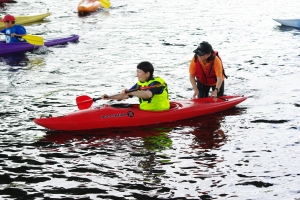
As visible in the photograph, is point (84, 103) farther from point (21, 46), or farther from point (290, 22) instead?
point (290, 22)

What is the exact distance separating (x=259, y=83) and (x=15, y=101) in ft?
16.4

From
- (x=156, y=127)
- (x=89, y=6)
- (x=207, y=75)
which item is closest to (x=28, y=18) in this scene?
(x=89, y=6)

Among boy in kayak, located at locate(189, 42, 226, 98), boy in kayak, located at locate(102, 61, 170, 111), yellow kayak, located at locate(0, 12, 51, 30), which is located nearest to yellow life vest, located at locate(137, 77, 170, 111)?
boy in kayak, located at locate(102, 61, 170, 111)

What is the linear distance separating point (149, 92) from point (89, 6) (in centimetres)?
1458

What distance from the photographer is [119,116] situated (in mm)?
9508

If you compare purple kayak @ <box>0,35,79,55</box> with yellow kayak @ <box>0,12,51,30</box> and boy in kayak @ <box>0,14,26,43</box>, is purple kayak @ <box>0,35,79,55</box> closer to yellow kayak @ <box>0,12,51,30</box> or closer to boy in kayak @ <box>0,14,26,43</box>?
boy in kayak @ <box>0,14,26,43</box>

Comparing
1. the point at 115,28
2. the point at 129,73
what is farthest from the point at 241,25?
the point at 129,73

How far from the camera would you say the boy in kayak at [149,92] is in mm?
9289

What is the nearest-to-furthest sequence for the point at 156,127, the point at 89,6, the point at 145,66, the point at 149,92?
1. the point at 145,66
2. the point at 149,92
3. the point at 156,127
4. the point at 89,6

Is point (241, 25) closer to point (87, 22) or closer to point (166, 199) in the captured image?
point (87, 22)

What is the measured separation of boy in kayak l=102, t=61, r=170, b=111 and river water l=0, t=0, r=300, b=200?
0.40 m

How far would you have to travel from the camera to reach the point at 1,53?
50.3 ft

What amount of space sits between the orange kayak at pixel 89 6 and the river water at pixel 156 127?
9.06 ft

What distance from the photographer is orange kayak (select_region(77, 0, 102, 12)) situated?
75.7 feet
